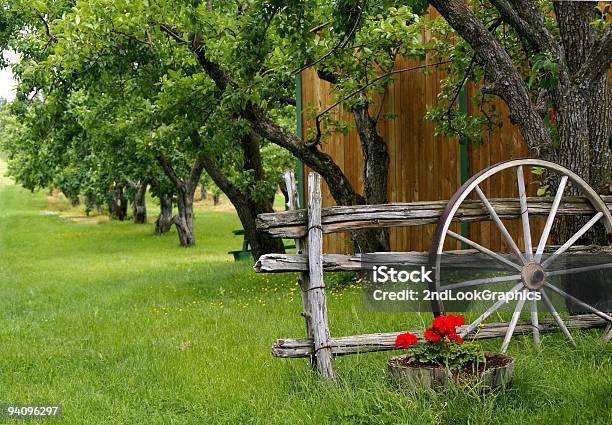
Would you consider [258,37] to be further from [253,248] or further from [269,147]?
[269,147]

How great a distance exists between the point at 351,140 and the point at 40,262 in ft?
42.4

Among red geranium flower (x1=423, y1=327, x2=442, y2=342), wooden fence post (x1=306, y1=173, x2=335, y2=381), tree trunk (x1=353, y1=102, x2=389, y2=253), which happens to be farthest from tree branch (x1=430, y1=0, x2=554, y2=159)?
tree trunk (x1=353, y1=102, x2=389, y2=253)

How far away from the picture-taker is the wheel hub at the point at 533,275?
668 centimetres

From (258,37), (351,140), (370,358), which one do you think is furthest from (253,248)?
(370,358)

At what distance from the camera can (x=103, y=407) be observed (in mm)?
6328

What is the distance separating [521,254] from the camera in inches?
268

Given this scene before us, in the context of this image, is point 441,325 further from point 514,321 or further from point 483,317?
point 514,321

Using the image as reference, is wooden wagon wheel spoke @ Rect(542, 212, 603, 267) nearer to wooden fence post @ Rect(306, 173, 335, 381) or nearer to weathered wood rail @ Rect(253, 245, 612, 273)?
weathered wood rail @ Rect(253, 245, 612, 273)

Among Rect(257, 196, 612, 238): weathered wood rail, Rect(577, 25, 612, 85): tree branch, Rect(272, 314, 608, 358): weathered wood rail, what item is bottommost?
Rect(272, 314, 608, 358): weathered wood rail

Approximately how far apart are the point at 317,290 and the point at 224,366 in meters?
1.36

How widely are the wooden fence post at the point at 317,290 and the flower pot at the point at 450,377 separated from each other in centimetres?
71

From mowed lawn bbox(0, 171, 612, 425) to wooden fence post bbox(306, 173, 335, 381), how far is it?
0.18m

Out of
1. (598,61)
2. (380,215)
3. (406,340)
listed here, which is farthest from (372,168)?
(406,340)

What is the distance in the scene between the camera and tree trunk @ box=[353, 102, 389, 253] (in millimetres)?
11781
